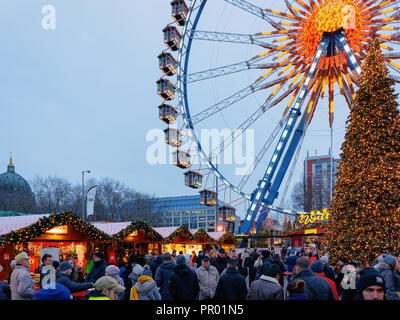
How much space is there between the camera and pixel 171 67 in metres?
27.1

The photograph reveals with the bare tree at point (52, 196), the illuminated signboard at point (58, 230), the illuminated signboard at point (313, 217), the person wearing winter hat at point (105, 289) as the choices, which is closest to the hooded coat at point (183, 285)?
the person wearing winter hat at point (105, 289)

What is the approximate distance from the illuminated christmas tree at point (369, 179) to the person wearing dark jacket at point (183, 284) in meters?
6.16

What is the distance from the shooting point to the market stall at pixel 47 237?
46.4 ft

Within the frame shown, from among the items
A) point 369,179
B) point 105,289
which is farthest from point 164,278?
point 369,179

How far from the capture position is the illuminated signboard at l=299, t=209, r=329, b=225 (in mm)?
26641

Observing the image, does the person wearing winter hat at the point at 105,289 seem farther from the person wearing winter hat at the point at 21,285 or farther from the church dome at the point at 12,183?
the church dome at the point at 12,183

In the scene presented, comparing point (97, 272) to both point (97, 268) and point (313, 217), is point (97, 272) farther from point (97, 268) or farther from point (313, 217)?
point (313, 217)

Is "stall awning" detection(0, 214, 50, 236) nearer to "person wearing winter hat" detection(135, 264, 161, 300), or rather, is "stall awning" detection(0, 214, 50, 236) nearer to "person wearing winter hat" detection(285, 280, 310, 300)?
"person wearing winter hat" detection(135, 264, 161, 300)

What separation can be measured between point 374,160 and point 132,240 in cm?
1297

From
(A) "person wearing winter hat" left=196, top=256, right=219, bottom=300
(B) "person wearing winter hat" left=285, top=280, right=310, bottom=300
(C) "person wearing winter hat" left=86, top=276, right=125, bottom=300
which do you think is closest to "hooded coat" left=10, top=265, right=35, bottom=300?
(C) "person wearing winter hat" left=86, top=276, right=125, bottom=300

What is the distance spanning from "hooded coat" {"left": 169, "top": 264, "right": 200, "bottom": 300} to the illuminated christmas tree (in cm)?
617
